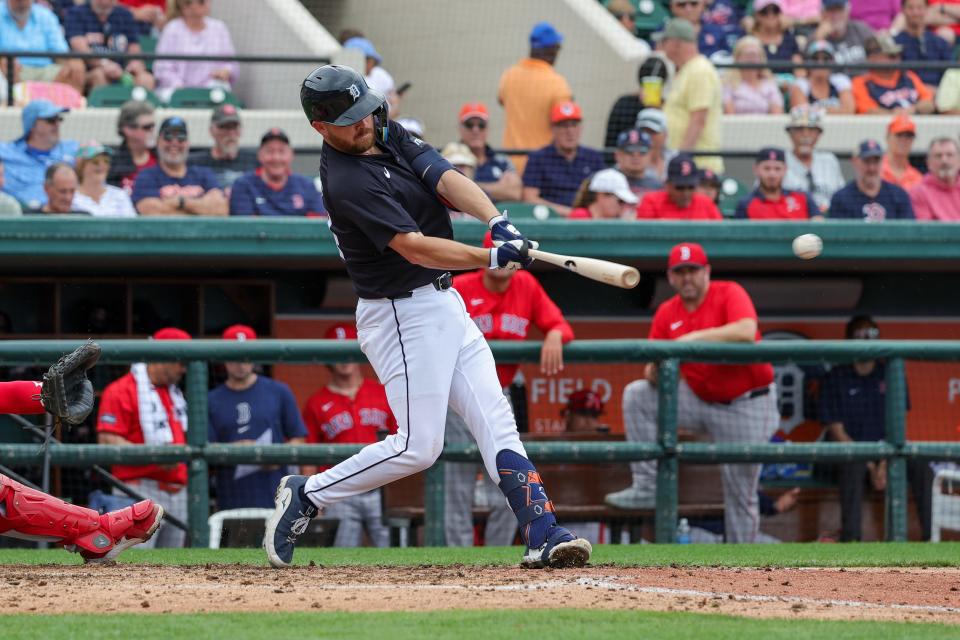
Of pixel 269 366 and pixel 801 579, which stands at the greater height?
pixel 269 366

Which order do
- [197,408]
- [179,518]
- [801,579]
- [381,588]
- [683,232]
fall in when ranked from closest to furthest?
[381,588], [801,579], [197,408], [179,518], [683,232]

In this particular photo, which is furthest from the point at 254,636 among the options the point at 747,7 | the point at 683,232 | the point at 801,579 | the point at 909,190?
the point at 747,7

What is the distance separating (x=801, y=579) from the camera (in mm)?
4824

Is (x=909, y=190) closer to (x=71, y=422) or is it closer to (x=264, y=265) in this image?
(x=264, y=265)

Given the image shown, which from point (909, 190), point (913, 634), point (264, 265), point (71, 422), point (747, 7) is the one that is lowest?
point (913, 634)

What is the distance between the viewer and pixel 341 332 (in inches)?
338

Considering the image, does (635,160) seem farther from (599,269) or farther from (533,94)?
(599,269)

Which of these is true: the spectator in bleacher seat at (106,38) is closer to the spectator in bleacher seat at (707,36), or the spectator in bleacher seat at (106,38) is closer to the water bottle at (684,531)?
the spectator in bleacher seat at (707,36)

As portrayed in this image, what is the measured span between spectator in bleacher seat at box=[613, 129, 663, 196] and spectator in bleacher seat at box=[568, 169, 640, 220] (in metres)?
0.51

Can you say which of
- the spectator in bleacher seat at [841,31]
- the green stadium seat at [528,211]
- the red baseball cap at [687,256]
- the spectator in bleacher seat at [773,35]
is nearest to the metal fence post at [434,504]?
the red baseball cap at [687,256]

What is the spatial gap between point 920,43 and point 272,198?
247 inches

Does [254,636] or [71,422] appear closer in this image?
[254,636]

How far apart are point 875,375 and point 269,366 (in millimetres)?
3411

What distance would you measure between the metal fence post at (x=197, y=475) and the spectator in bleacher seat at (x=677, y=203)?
2.94 meters
